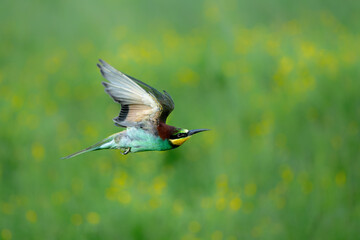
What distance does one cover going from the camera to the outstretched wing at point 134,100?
205cm

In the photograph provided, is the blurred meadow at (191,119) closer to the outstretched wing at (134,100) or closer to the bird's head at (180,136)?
the outstretched wing at (134,100)

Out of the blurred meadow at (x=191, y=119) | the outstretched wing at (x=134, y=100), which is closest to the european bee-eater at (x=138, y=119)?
the outstretched wing at (x=134, y=100)

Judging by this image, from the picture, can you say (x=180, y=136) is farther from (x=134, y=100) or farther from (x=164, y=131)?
(x=134, y=100)

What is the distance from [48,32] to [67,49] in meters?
0.48

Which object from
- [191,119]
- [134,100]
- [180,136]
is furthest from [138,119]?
[191,119]

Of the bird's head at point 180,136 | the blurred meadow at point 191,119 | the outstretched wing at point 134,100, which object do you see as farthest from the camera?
the blurred meadow at point 191,119

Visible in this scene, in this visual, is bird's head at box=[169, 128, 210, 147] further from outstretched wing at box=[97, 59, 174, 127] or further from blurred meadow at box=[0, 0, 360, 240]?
blurred meadow at box=[0, 0, 360, 240]

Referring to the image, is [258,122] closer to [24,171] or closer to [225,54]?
[225,54]

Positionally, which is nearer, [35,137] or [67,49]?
[35,137]

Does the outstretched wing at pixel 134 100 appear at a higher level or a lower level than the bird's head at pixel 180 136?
higher

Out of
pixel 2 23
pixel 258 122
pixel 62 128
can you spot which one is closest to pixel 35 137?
pixel 62 128

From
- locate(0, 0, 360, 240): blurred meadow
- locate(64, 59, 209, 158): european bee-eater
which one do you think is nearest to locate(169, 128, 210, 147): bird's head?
locate(64, 59, 209, 158): european bee-eater

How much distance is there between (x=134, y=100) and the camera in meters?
2.12

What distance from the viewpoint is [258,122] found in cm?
791
